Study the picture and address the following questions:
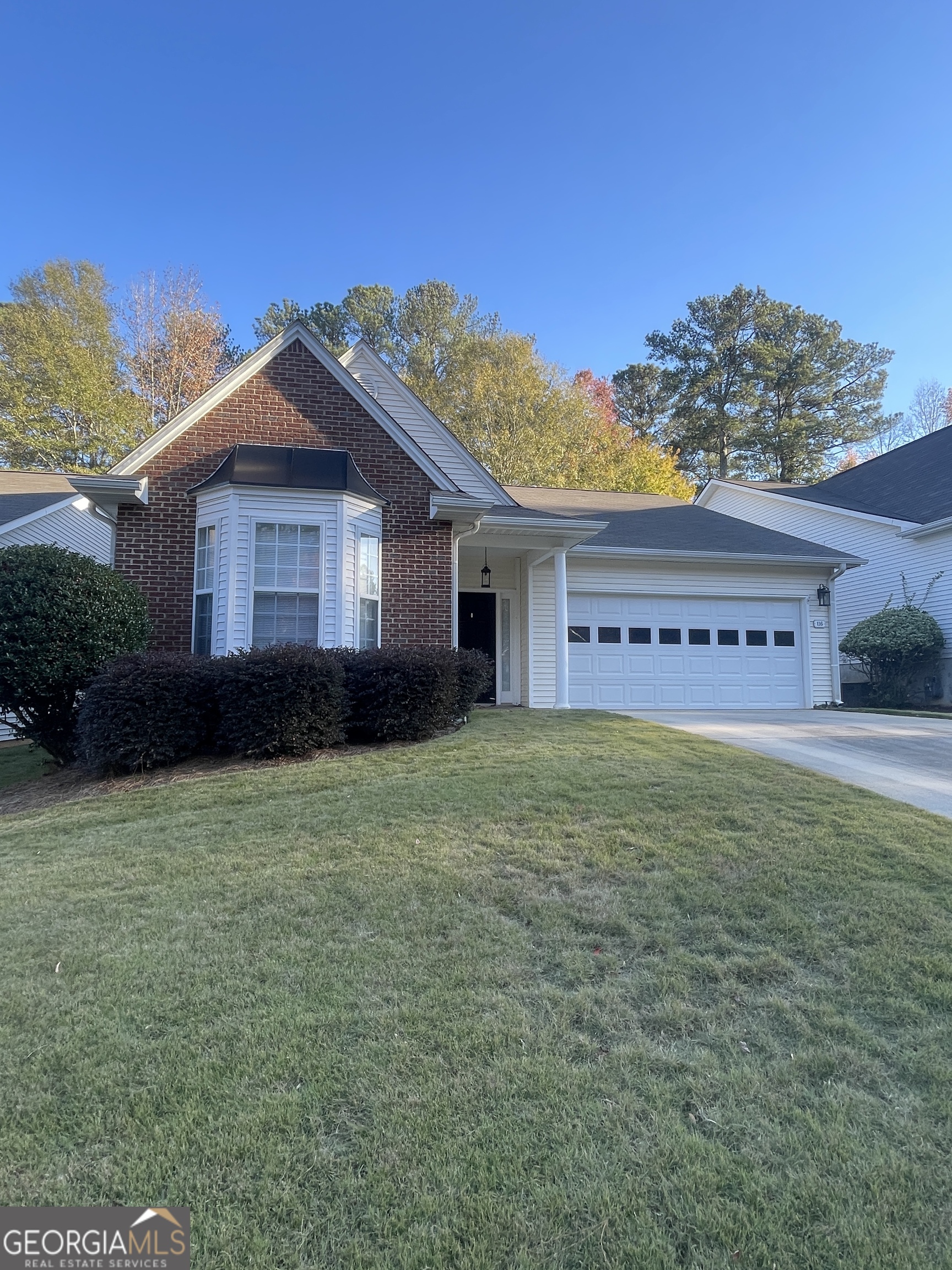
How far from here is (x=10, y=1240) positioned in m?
1.85

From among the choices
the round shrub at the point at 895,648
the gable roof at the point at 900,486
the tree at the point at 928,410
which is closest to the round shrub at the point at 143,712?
the round shrub at the point at 895,648

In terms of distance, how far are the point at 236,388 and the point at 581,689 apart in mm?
8092

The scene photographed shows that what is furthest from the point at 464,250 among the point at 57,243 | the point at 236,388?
the point at 236,388

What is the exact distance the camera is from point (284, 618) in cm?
932

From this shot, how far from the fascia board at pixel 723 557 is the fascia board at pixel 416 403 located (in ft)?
7.29

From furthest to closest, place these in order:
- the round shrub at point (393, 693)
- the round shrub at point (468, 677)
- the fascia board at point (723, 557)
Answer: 1. the fascia board at point (723, 557)
2. the round shrub at point (468, 677)
3. the round shrub at point (393, 693)

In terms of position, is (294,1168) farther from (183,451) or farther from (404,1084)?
(183,451)

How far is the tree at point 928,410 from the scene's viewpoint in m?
34.1

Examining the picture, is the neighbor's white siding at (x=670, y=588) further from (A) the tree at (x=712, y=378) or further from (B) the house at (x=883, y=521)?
(A) the tree at (x=712, y=378)

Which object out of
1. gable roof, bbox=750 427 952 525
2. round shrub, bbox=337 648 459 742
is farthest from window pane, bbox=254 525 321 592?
gable roof, bbox=750 427 952 525

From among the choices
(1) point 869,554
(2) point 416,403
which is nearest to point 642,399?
(1) point 869,554

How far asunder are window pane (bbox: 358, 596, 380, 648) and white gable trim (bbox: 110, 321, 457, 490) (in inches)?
86.0

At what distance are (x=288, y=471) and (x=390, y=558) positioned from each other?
6.45 feet

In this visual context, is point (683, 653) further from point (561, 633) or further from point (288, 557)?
point (288, 557)
